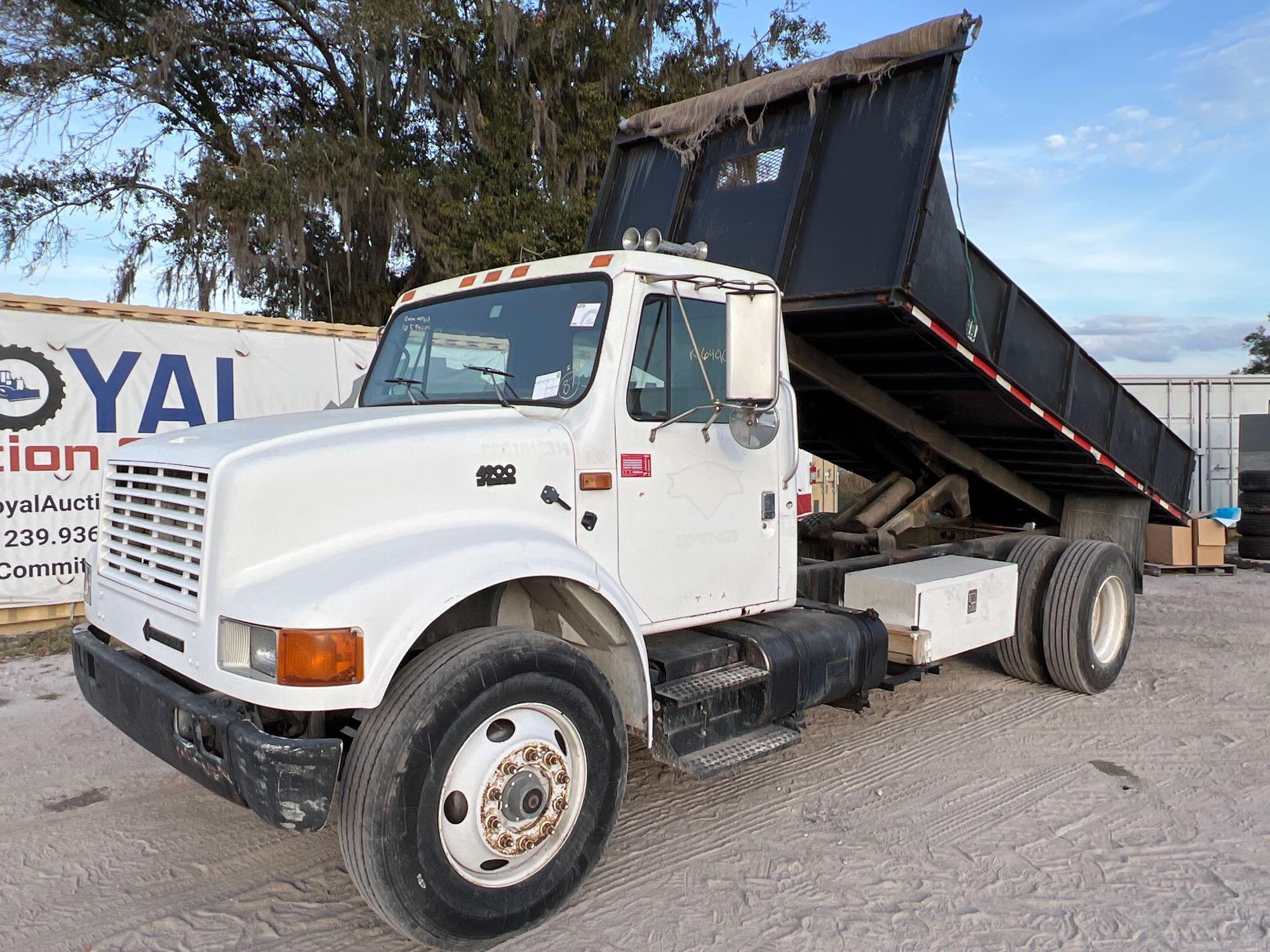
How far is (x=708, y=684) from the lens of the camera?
3814 mm

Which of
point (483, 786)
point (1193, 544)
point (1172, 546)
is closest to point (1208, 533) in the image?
point (1193, 544)

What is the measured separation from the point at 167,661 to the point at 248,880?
105cm

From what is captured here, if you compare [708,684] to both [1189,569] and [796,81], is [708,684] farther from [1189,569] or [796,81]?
[1189,569]

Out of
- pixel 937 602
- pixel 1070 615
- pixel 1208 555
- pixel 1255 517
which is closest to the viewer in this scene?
pixel 937 602

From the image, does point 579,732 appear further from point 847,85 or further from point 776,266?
point 847,85

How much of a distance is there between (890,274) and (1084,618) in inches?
111

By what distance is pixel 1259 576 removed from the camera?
36.5 ft

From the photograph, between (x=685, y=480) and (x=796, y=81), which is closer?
(x=685, y=480)

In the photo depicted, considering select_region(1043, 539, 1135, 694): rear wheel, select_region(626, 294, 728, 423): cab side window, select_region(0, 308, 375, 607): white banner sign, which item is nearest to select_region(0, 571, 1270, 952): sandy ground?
select_region(1043, 539, 1135, 694): rear wheel

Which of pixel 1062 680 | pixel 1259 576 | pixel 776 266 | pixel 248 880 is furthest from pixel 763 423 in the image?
pixel 1259 576

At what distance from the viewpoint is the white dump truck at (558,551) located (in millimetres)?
2850

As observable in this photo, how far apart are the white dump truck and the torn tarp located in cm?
4

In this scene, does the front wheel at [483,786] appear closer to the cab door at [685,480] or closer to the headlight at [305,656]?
the headlight at [305,656]

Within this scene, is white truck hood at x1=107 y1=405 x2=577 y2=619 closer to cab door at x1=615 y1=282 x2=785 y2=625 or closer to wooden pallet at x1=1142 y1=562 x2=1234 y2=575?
cab door at x1=615 y1=282 x2=785 y2=625
